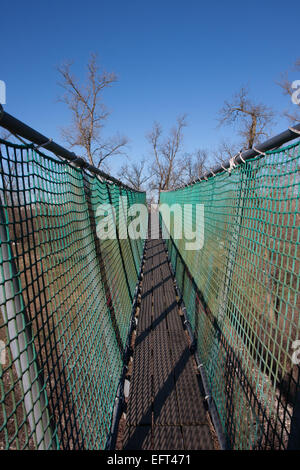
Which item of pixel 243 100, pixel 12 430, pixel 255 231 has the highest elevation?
pixel 243 100

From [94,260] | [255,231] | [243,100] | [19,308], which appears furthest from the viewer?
[243,100]

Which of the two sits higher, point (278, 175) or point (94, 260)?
point (278, 175)

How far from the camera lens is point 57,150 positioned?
5.50ft

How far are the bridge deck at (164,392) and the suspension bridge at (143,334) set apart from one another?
0.03ft

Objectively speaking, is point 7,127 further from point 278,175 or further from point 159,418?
point 159,418

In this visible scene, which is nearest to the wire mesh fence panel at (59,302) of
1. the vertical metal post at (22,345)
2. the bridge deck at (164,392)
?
the vertical metal post at (22,345)

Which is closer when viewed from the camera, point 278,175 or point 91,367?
point 278,175

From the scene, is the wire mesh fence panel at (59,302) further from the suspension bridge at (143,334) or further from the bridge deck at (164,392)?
the bridge deck at (164,392)

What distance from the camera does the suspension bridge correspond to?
120 cm

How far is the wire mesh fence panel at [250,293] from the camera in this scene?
1459 millimetres

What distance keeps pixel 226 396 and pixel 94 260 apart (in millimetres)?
1483

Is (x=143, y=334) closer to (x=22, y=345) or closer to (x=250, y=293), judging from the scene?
(x=250, y=293)

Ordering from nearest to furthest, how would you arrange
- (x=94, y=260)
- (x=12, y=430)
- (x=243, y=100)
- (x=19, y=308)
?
(x=19, y=308), (x=94, y=260), (x=12, y=430), (x=243, y=100)
